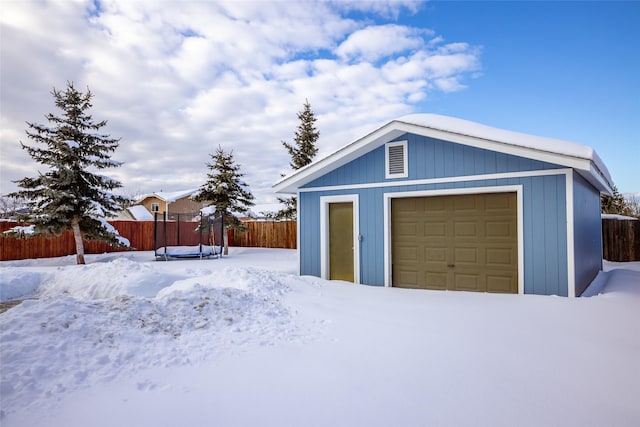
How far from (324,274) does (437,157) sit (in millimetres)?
3928

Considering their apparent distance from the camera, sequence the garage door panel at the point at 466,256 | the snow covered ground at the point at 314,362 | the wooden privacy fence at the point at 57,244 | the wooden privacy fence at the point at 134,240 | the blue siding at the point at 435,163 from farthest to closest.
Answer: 1. the wooden privacy fence at the point at 134,240
2. the wooden privacy fence at the point at 57,244
3. the garage door panel at the point at 466,256
4. the blue siding at the point at 435,163
5. the snow covered ground at the point at 314,362

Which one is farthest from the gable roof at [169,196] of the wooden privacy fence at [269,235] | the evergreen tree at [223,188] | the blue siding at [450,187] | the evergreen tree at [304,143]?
the blue siding at [450,187]

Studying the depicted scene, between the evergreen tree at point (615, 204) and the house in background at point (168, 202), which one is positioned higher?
the house in background at point (168, 202)

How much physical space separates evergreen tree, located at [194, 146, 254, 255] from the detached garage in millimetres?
9750

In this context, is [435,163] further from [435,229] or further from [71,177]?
[71,177]

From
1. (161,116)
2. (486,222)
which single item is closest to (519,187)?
(486,222)

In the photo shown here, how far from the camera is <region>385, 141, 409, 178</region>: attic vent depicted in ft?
25.2

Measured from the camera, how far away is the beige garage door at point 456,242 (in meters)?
6.73

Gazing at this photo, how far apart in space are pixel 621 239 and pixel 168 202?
30044 millimetres

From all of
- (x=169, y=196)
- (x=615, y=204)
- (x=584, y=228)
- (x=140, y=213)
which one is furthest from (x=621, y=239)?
(x=140, y=213)

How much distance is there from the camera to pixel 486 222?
6.92 metres

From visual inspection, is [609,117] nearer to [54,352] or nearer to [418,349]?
[418,349]

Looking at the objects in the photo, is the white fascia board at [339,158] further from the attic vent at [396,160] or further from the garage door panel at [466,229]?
the garage door panel at [466,229]

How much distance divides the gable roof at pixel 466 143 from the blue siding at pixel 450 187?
10.6 inches
